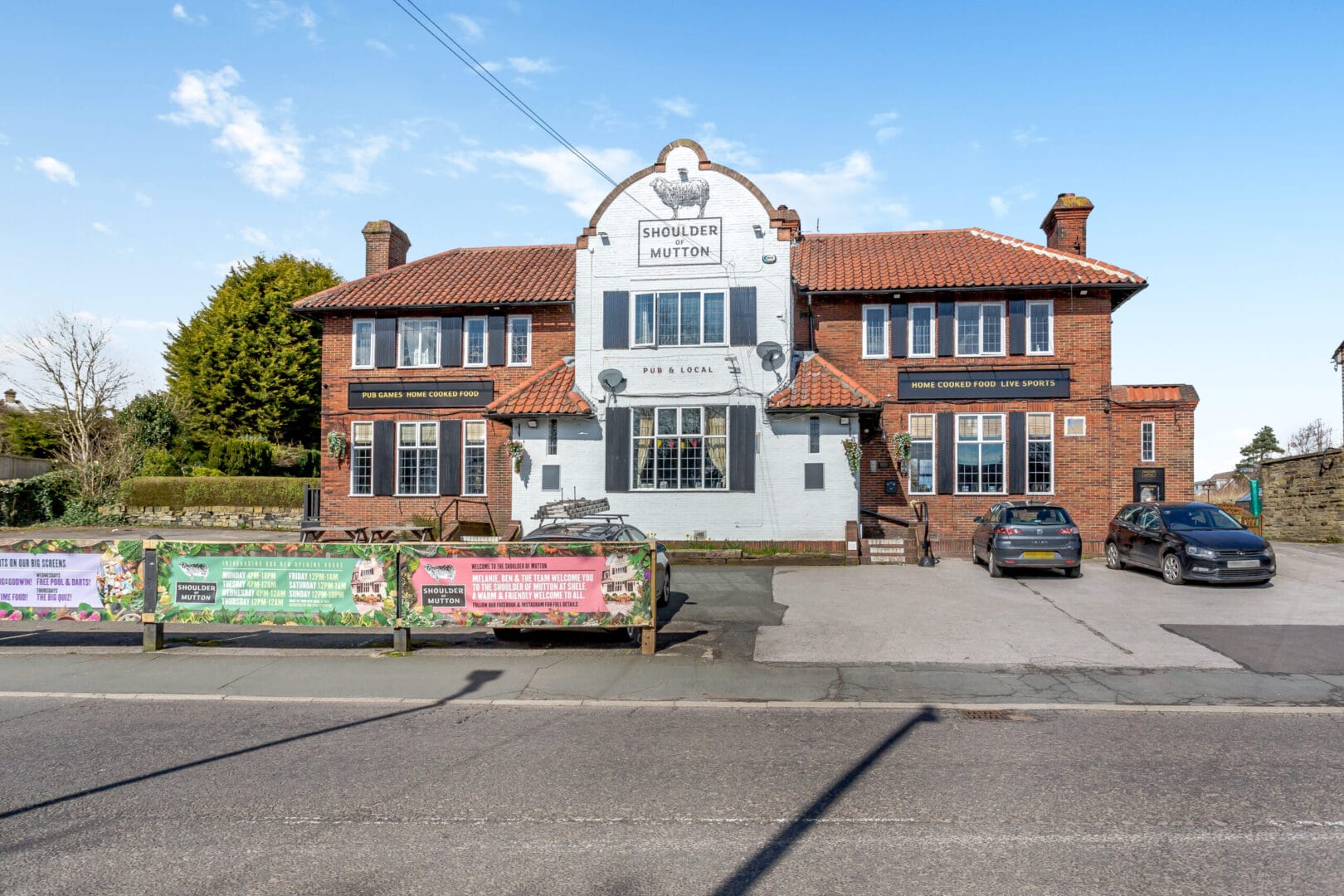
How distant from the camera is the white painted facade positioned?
20812mm

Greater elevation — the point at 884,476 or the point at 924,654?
the point at 884,476

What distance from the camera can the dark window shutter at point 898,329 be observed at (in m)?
23.4

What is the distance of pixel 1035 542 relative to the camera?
16875 mm

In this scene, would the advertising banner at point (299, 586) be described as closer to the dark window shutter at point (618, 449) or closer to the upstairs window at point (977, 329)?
the dark window shutter at point (618, 449)

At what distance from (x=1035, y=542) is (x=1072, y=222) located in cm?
1243

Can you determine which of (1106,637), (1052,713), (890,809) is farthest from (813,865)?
(1106,637)

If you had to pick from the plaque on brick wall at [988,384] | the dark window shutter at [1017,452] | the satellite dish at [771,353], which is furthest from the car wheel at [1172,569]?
the satellite dish at [771,353]

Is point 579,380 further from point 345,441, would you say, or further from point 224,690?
point 224,690

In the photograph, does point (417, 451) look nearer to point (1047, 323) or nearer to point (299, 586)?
point (299, 586)

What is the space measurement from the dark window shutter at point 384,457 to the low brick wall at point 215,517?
6750 mm

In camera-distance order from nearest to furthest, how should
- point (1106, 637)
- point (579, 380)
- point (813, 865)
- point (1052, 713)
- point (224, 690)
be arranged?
point (813, 865) < point (1052, 713) < point (224, 690) < point (1106, 637) < point (579, 380)

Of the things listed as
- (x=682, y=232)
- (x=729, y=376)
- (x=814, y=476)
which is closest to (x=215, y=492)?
(x=682, y=232)

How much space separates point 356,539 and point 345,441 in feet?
19.6

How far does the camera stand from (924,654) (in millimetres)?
10742
